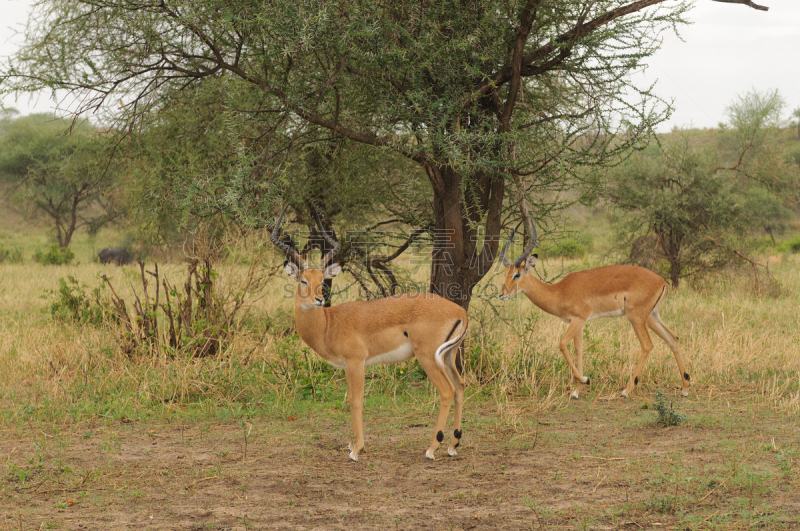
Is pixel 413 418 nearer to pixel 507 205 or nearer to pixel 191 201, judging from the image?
pixel 191 201

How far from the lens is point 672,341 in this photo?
7633 millimetres

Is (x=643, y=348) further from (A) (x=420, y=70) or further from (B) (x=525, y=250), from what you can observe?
(A) (x=420, y=70)

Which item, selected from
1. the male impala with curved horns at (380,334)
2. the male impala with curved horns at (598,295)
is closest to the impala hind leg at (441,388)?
the male impala with curved horns at (380,334)

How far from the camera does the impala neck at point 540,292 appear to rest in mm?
7984

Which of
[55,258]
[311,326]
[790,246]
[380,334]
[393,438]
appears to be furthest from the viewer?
[790,246]

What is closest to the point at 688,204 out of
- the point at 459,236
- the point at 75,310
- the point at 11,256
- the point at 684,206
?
the point at 684,206

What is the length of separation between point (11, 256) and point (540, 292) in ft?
68.9

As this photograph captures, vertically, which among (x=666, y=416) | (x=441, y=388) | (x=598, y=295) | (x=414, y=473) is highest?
(x=598, y=295)

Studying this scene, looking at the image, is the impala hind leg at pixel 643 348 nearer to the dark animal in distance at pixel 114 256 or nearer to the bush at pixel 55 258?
the bush at pixel 55 258

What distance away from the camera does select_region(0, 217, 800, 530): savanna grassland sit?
425 centimetres

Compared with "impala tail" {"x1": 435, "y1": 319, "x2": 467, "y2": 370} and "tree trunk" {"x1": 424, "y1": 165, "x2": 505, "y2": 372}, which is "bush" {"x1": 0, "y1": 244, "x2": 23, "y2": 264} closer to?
"tree trunk" {"x1": 424, "y1": 165, "x2": 505, "y2": 372}

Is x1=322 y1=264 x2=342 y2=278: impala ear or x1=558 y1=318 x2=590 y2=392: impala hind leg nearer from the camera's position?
x1=322 y1=264 x2=342 y2=278: impala ear

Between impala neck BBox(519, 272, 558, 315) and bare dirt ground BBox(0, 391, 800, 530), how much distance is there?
151 cm

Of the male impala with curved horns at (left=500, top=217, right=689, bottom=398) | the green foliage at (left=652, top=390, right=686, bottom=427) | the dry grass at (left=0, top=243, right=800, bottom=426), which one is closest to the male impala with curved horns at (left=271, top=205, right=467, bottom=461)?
the dry grass at (left=0, top=243, right=800, bottom=426)
